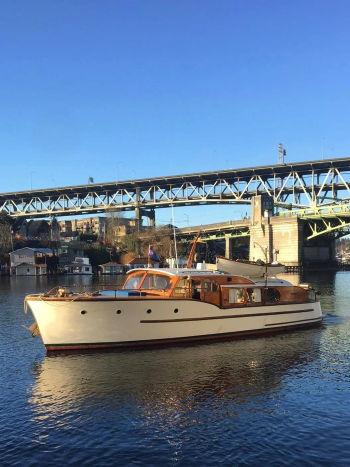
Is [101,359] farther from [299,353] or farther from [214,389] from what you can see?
[299,353]

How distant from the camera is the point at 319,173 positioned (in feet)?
530

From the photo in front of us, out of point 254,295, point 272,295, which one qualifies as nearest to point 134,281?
point 254,295

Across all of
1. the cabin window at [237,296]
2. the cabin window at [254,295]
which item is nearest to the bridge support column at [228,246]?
the cabin window at [254,295]

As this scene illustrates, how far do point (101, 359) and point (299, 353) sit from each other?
31.5 ft

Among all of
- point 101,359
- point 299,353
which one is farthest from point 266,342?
point 101,359

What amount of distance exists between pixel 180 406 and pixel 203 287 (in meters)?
10.2

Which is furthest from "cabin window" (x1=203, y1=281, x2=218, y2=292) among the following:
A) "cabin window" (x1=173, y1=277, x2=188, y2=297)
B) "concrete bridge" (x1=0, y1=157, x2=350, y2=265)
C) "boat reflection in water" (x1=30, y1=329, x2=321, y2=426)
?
"concrete bridge" (x1=0, y1=157, x2=350, y2=265)

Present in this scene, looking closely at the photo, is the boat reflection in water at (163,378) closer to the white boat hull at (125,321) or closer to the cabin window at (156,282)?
the white boat hull at (125,321)

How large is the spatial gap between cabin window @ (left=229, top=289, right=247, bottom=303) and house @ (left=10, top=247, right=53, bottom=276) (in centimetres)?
10980

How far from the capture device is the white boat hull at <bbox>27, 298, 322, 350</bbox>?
77.3ft

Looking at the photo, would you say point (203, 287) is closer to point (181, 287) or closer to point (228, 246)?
point (181, 287)

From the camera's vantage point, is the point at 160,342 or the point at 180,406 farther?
the point at 160,342

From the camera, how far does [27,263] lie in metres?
132

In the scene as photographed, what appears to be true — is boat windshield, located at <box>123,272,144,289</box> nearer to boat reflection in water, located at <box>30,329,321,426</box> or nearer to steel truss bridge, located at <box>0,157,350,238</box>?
boat reflection in water, located at <box>30,329,321,426</box>
